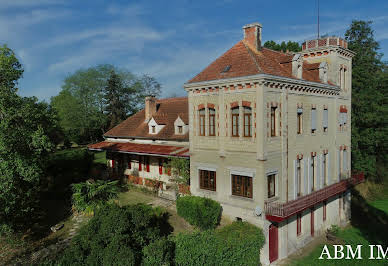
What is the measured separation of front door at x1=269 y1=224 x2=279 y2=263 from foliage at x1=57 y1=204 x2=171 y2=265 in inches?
263

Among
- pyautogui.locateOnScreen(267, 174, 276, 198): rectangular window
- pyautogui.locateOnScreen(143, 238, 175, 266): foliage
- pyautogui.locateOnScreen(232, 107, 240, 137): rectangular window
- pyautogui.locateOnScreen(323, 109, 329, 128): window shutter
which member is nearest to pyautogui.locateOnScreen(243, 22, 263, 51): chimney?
pyautogui.locateOnScreen(232, 107, 240, 137): rectangular window

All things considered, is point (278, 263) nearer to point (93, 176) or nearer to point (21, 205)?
point (21, 205)

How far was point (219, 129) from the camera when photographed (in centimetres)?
1703

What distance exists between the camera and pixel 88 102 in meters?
52.2

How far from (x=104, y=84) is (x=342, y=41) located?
4128 cm

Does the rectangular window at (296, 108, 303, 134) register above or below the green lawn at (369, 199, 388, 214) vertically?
above

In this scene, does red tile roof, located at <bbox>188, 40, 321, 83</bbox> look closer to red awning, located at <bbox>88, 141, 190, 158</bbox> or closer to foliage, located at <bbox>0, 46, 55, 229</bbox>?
red awning, located at <bbox>88, 141, 190, 158</bbox>

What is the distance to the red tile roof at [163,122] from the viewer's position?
81.4 ft

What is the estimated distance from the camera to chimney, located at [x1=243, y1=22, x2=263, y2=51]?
1842 cm

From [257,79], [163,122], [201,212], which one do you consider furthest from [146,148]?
[257,79]

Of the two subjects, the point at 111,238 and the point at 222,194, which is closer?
the point at 111,238

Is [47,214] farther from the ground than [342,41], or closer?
closer

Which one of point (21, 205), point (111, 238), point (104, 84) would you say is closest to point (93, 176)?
point (21, 205)

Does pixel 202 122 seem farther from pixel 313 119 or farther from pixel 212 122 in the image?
pixel 313 119
